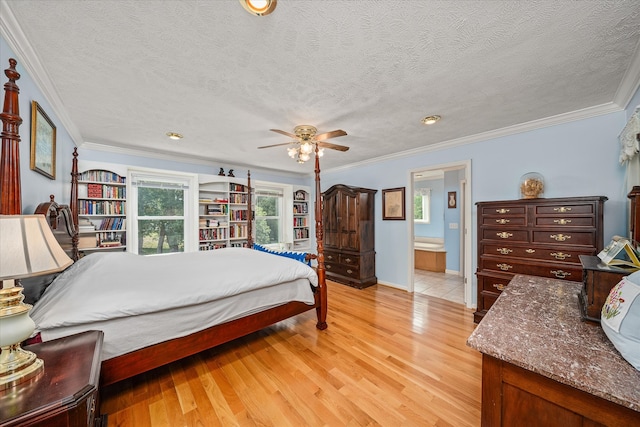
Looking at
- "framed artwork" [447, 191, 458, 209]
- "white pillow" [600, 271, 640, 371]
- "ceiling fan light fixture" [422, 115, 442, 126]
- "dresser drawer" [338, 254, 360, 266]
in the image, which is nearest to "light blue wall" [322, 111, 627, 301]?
"dresser drawer" [338, 254, 360, 266]

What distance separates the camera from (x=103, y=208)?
3.36 metres

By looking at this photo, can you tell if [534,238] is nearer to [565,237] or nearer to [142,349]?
[565,237]

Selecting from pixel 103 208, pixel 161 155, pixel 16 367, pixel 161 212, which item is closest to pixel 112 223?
pixel 103 208

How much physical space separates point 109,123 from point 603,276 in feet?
13.7

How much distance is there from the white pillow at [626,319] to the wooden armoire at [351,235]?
10.7 ft

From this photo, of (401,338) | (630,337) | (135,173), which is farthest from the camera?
(135,173)

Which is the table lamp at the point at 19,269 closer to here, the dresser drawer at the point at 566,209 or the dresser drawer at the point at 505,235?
the dresser drawer at the point at 505,235

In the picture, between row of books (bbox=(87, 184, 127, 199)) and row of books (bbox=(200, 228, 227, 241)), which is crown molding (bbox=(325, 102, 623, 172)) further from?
row of books (bbox=(87, 184, 127, 199))

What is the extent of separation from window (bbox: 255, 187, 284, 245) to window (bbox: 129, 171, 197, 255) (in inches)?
55.4

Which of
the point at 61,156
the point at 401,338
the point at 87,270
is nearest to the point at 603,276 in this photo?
the point at 401,338

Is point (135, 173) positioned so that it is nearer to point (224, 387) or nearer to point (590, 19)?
point (224, 387)

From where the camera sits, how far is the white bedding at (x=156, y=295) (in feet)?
4.61

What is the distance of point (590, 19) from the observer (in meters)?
1.25

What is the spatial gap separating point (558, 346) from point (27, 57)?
3.20 m
